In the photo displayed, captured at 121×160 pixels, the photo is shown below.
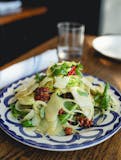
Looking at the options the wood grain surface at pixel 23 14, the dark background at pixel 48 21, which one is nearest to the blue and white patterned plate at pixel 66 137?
the wood grain surface at pixel 23 14

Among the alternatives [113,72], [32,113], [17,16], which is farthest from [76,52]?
[17,16]

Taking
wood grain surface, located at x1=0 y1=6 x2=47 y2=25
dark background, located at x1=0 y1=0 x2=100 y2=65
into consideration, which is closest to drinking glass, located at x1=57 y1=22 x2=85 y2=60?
wood grain surface, located at x1=0 y1=6 x2=47 y2=25

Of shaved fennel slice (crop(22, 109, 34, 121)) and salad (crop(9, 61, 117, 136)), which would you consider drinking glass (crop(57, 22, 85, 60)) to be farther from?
shaved fennel slice (crop(22, 109, 34, 121))

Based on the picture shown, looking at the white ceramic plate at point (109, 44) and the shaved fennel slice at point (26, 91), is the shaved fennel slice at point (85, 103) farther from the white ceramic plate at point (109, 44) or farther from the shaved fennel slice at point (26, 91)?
the white ceramic plate at point (109, 44)

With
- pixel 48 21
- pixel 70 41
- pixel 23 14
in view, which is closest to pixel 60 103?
pixel 70 41

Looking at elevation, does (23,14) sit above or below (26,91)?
below

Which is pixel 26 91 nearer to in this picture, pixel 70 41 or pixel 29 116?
pixel 29 116
